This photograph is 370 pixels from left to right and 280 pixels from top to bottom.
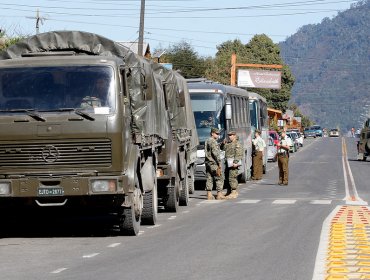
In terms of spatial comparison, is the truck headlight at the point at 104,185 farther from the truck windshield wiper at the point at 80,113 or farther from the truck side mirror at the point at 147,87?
the truck side mirror at the point at 147,87

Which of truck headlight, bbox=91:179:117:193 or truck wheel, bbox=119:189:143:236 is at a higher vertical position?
truck headlight, bbox=91:179:117:193

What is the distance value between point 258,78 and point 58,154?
10857cm

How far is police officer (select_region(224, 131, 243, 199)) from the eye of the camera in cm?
2700

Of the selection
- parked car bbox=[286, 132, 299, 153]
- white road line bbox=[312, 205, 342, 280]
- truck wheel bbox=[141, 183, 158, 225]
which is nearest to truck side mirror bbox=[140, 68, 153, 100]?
truck wheel bbox=[141, 183, 158, 225]

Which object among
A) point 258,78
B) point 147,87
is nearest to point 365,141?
point 147,87

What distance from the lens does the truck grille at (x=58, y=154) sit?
50.0 feet

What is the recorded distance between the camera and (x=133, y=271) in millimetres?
11570

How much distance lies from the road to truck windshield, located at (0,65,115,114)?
84.1 inches

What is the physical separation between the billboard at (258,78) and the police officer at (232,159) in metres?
92.7

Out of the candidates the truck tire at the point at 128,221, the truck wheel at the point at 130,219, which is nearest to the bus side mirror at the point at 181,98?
the truck wheel at the point at 130,219

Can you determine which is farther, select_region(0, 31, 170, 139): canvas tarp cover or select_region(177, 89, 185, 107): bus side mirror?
select_region(177, 89, 185, 107): bus side mirror

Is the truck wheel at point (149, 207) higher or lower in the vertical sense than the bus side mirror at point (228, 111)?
lower

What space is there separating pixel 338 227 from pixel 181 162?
6216 millimetres

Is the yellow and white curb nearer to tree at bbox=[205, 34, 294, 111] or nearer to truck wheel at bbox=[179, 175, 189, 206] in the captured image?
truck wheel at bbox=[179, 175, 189, 206]
